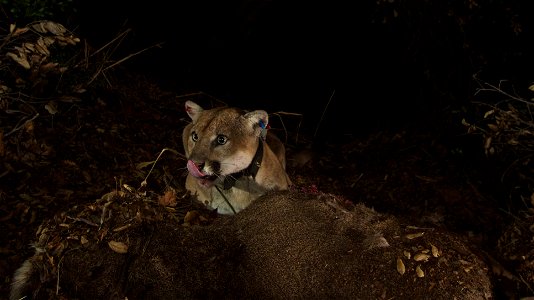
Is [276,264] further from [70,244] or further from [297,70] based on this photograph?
[297,70]

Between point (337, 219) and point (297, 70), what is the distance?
7.40m

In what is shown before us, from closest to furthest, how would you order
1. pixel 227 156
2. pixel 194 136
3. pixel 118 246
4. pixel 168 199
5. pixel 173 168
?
pixel 118 246
pixel 227 156
pixel 168 199
pixel 194 136
pixel 173 168

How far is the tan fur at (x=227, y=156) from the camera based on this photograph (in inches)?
159

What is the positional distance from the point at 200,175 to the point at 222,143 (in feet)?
1.33

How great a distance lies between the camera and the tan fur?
13.2 feet

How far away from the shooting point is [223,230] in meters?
3.17

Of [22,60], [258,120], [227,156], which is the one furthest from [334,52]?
[22,60]

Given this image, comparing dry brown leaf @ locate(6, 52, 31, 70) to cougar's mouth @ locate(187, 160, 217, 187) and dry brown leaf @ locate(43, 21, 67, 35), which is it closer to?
dry brown leaf @ locate(43, 21, 67, 35)

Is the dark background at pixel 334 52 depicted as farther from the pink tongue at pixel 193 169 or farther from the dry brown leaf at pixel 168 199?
the dry brown leaf at pixel 168 199

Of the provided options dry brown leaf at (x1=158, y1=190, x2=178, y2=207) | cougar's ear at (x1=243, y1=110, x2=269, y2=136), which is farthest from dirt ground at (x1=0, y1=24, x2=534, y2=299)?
cougar's ear at (x1=243, y1=110, x2=269, y2=136)

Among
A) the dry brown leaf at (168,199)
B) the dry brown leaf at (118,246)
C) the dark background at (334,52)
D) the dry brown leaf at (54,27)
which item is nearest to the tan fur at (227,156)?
the dry brown leaf at (168,199)

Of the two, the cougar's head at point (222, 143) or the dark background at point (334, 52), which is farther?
the dark background at point (334, 52)

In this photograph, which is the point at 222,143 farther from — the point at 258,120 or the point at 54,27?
the point at 54,27

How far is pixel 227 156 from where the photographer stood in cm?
405
